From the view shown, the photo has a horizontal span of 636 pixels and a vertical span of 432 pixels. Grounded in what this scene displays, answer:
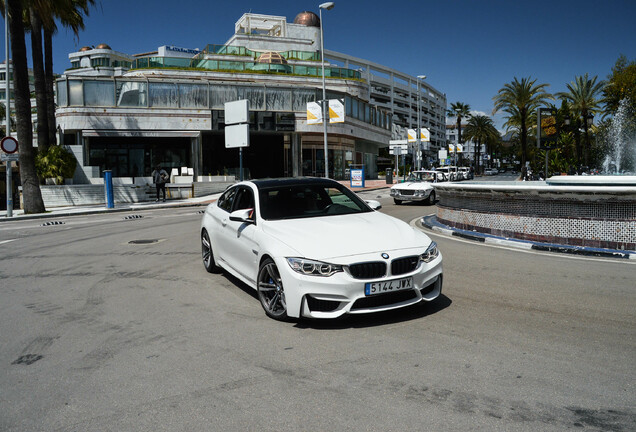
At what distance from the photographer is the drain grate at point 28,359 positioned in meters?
4.45

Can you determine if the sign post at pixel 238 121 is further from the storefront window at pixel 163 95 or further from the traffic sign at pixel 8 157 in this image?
the storefront window at pixel 163 95

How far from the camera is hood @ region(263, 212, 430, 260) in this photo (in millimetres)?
5023

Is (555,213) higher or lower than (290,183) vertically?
lower

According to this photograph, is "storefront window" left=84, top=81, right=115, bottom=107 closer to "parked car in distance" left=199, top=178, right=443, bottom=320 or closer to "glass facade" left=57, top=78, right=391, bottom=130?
"glass facade" left=57, top=78, right=391, bottom=130

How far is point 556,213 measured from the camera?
10.1 m

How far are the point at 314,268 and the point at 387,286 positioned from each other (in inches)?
28.2

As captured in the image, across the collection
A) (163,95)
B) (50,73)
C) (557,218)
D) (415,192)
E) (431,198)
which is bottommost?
(431,198)

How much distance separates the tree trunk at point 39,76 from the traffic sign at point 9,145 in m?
5.07

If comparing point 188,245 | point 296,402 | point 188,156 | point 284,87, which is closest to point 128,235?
point 188,245

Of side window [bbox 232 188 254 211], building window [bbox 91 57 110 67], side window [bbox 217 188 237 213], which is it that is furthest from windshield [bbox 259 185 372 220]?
building window [bbox 91 57 110 67]

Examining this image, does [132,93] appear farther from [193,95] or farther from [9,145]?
[9,145]

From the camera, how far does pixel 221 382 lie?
3.83 meters

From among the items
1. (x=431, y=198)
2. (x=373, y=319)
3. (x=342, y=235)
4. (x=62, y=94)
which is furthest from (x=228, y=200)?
(x=62, y=94)

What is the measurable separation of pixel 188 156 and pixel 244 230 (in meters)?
37.9
